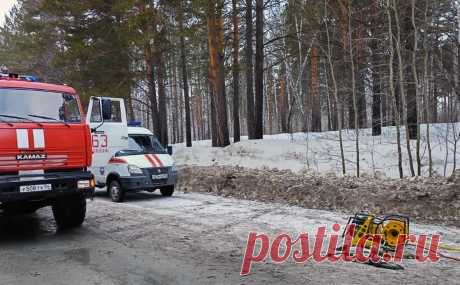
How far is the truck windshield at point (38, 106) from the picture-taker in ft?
22.4

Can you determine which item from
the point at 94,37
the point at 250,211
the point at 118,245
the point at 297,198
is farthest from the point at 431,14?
the point at 94,37

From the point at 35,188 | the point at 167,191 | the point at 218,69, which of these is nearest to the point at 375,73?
the point at 167,191

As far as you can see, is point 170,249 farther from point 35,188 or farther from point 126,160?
point 126,160

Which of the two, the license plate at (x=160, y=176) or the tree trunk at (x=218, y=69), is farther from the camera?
the tree trunk at (x=218, y=69)

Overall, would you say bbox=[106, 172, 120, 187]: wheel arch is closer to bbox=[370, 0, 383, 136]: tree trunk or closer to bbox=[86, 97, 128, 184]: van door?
bbox=[86, 97, 128, 184]: van door

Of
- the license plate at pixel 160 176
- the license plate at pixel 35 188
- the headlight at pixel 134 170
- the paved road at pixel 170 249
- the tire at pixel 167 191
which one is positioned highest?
the license plate at pixel 35 188

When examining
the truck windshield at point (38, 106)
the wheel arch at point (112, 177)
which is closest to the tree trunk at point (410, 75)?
the wheel arch at point (112, 177)

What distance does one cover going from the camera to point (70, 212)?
8.02 metres

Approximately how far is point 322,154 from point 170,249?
11.0 m

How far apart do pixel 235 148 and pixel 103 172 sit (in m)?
7.42

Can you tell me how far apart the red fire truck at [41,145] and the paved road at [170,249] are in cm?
80

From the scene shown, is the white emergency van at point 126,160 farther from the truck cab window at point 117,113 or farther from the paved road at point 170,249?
the paved road at point 170,249

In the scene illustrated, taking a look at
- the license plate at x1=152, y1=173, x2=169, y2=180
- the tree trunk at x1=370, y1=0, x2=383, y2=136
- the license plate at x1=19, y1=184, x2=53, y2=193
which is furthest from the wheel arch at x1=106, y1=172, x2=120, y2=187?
the tree trunk at x1=370, y1=0, x2=383, y2=136

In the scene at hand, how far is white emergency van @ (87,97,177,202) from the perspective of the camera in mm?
10031
